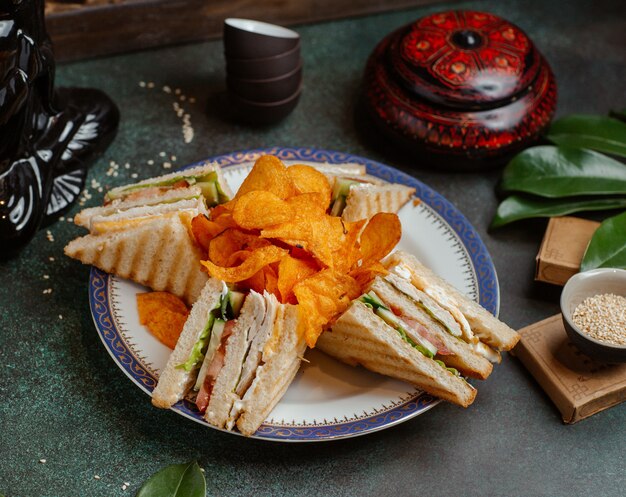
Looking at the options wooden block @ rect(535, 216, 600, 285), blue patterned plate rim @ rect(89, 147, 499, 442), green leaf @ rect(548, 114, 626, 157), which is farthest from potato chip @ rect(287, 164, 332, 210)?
green leaf @ rect(548, 114, 626, 157)

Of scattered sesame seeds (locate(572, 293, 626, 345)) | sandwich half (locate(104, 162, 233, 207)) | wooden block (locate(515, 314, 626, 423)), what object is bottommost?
wooden block (locate(515, 314, 626, 423))

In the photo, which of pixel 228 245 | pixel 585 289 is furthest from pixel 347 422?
pixel 585 289

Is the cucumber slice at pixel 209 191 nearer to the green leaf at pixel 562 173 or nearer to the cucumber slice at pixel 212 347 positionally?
the cucumber slice at pixel 212 347

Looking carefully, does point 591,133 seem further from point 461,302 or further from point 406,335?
point 406,335

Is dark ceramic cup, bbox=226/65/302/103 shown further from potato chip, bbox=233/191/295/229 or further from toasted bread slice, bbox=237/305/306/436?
toasted bread slice, bbox=237/305/306/436

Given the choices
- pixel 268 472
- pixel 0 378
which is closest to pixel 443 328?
pixel 268 472

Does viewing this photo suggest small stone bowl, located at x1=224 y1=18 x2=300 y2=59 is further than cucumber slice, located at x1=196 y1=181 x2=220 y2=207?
Yes

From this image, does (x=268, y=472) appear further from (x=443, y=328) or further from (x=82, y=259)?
(x=82, y=259)
